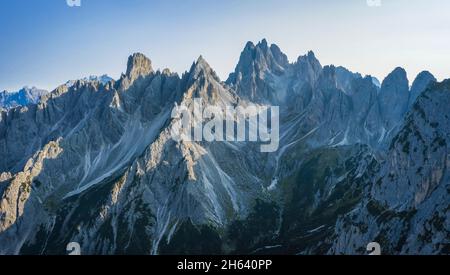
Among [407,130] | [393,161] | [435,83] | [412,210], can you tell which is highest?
[435,83]

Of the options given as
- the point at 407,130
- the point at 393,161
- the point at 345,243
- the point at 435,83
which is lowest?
the point at 345,243
